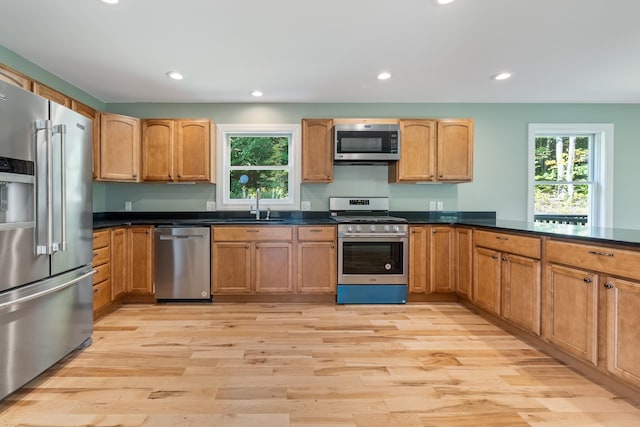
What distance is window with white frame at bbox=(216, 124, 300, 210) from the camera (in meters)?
4.11

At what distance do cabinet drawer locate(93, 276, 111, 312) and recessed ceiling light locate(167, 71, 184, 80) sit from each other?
2.15 metres

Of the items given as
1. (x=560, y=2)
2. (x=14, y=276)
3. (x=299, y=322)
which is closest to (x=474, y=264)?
(x=299, y=322)

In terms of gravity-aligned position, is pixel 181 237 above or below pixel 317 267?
above

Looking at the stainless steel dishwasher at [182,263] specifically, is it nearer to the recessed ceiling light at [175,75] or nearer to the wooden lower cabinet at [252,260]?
the wooden lower cabinet at [252,260]

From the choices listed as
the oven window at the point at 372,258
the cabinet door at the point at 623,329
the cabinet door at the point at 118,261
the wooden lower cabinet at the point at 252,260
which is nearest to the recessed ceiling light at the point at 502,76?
the oven window at the point at 372,258

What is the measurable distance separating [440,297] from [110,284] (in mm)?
3562

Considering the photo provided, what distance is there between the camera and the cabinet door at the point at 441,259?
3.59 m

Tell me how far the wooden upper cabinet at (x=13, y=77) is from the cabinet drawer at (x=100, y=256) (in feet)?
4.83

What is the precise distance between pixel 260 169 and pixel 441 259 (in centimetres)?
252

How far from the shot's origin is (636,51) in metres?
2.71

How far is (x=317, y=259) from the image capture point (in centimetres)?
358

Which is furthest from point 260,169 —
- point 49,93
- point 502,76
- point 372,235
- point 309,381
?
point 502,76

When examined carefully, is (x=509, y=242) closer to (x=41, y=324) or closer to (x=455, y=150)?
(x=455, y=150)

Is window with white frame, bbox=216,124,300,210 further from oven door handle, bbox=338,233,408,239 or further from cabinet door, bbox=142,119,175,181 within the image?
oven door handle, bbox=338,233,408,239
